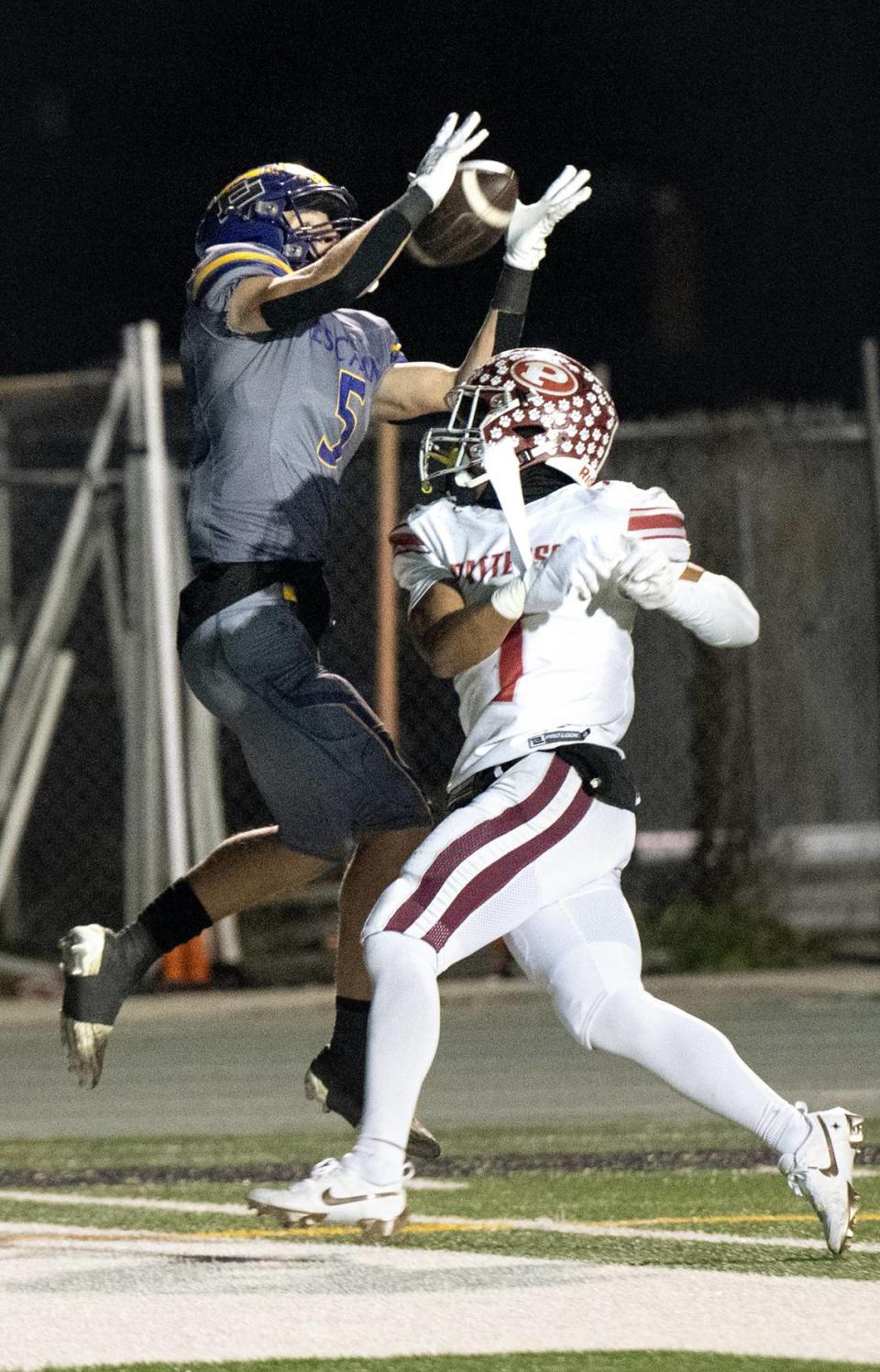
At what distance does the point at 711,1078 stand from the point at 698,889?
7.61 metres

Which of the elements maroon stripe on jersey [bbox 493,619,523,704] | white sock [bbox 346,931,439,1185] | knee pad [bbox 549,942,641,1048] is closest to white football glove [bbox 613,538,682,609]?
maroon stripe on jersey [bbox 493,619,523,704]

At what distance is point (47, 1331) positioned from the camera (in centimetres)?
386

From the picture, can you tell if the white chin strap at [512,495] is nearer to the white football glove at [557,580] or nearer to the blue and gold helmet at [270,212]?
the white football glove at [557,580]

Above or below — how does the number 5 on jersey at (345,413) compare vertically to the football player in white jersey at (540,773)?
above

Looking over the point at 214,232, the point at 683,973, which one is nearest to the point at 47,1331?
the point at 214,232

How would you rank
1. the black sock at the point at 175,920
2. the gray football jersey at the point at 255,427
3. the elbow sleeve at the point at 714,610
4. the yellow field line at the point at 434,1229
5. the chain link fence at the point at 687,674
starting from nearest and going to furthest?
the elbow sleeve at the point at 714,610 < the yellow field line at the point at 434,1229 < the gray football jersey at the point at 255,427 < the black sock at the point at 175,920 < the chain link fence at the point at 687,674

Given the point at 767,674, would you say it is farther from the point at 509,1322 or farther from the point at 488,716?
the point at 509,1322

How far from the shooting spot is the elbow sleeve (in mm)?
4602

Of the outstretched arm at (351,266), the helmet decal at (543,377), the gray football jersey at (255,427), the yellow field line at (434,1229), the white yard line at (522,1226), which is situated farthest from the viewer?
the gray football jersey at (255,427)

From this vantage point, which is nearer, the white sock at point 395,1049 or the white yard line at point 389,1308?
the white yard line at point 389,1308

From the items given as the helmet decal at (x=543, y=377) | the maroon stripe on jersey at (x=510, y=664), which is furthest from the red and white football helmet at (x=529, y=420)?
the maroon stripe on jersey at (x=510, y=664)

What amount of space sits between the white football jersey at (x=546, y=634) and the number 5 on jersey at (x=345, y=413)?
0.75 m

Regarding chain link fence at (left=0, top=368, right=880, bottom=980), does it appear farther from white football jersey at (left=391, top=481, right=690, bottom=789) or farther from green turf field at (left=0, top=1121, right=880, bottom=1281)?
white football jersey at (left=391, top=481, right=690, bottom=789)

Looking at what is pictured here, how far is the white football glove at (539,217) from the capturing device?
220 inches
